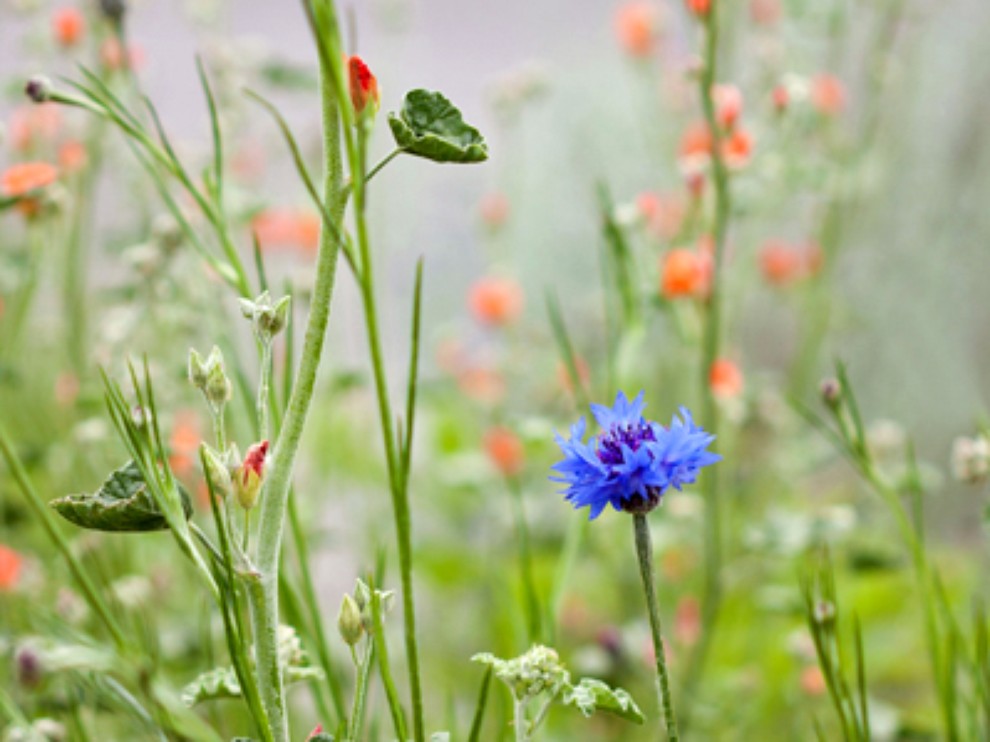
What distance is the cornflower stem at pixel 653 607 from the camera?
0.33 m

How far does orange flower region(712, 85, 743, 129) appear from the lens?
78 centimetres

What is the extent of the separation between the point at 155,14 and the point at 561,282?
109cm

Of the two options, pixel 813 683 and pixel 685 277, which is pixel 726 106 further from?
pixel 813 683

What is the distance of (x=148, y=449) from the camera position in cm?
33

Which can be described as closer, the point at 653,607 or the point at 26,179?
the point at 653,607

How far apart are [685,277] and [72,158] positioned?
1.88 feet

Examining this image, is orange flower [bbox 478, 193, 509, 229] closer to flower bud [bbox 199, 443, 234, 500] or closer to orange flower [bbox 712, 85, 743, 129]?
orange flower [bbox 712, 85, 743, 129]

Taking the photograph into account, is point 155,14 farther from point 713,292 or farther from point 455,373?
point 713,292

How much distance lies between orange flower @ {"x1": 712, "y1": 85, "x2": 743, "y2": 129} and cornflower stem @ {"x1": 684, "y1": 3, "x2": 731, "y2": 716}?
21mm

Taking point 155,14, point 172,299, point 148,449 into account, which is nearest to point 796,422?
point 172,299

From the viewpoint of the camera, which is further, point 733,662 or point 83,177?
point 733,662

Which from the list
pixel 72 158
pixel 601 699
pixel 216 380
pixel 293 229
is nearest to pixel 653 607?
pixel 601 699

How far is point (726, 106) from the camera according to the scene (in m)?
0.79

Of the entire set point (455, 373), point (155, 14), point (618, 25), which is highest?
point (155, 14)
